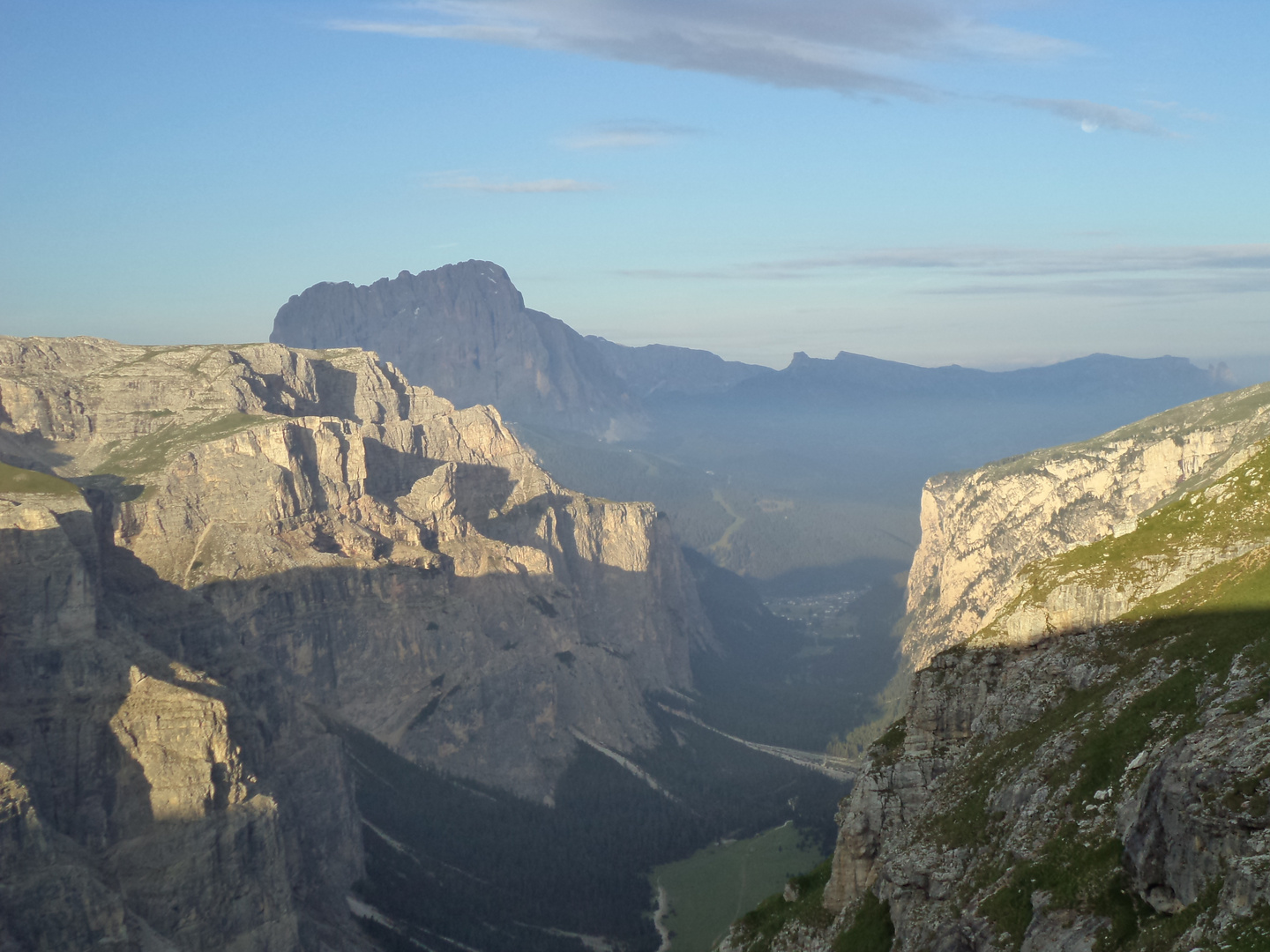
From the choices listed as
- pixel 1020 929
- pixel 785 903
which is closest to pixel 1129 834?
pixel 1020 929

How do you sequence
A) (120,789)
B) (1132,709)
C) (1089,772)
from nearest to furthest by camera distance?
(1089,772) → (1132,709) → (120,789)

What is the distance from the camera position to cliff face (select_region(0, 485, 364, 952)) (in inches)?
5000

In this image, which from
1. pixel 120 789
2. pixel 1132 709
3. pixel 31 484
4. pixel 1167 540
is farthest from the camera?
pixel 31 484

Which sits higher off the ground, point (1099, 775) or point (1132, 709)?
point (1132, 709)

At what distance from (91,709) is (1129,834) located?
140728 millimetres

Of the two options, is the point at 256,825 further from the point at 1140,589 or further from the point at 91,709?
the point at 1140,589

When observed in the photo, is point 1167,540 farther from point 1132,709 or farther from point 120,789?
point 120,789

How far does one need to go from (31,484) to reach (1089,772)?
176m

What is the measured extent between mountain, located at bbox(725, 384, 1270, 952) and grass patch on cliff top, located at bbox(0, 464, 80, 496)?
469ft

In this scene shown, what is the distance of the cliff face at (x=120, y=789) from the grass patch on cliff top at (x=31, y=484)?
1088 centimetres

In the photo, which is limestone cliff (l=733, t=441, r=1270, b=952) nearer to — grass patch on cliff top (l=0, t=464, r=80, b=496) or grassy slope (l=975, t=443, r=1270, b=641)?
grassy slope (l=975, t=443, r=1270, b=641)

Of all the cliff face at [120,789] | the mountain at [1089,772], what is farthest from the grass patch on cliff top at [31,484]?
the mountain at [1089,772]

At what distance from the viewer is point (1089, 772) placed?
53938 mm

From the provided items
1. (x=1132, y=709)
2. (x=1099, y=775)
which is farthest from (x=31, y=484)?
(x=1099, y=775)
